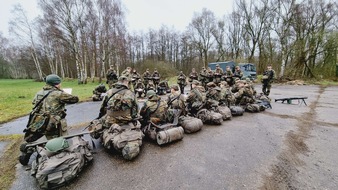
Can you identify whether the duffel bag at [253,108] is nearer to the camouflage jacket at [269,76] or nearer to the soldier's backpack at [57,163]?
the camouflage jacket at [269,76]

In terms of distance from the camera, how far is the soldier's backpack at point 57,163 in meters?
2.16

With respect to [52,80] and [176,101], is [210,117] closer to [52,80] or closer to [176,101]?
[176,101]

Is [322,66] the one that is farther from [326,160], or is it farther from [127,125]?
[127,125]

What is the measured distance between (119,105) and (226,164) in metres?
2.47

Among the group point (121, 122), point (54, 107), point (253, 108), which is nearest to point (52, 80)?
point (54, 107)

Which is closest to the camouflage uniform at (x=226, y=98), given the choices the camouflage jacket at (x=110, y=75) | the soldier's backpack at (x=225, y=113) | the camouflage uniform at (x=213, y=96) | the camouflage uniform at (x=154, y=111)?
the camouflage uniform at (x=213, y=96)

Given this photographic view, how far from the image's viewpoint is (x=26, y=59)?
120 ft

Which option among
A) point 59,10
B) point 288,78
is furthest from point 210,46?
point 59,10

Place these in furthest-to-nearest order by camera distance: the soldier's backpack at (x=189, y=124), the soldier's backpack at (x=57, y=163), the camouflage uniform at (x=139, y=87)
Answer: the camouflage uniform at (x=139, y=87), the soldier's backpack at (x=189, y=124), the soldier's backpack at (x=57, y=163)

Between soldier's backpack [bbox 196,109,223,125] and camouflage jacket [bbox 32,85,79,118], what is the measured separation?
3664mm

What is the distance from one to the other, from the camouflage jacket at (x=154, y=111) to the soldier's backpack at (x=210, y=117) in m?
1.59

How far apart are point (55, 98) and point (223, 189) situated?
3418 mm

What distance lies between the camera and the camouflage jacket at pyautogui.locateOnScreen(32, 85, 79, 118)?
302 centimetres

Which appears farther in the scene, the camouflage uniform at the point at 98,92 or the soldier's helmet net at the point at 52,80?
the camouflage uniform at the point at 98,92
